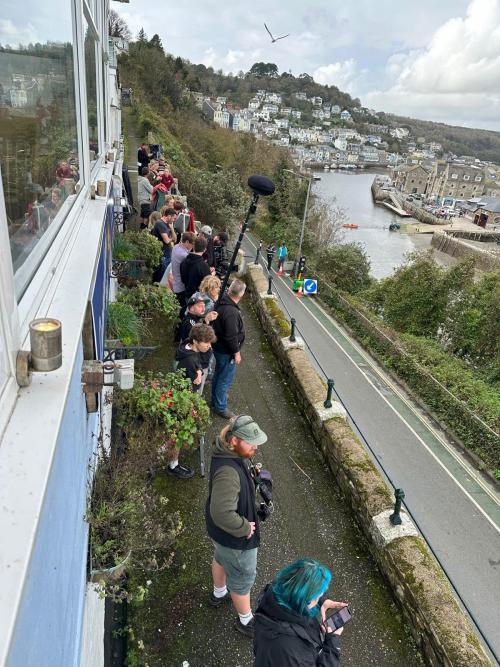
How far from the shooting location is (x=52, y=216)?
2.44 metres

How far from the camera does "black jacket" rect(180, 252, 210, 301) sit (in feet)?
21.0

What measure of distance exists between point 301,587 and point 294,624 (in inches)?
7.9

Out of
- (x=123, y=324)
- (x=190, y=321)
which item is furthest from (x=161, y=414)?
(x=123, y=324)

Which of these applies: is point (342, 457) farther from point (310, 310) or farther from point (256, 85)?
point (256, 85)

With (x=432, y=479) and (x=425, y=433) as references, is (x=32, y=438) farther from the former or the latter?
(x=425, y=433)

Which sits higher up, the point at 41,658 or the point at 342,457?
the point at 41,658

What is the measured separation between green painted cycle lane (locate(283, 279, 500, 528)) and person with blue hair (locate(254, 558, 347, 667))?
22.8 feet

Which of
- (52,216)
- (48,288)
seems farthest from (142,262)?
(48,288)

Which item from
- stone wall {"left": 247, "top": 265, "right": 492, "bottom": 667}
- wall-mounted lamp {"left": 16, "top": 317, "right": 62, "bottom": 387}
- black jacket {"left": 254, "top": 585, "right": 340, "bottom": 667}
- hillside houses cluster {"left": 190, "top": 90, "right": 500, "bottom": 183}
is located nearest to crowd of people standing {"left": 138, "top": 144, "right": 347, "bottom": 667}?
black jacket {"left": 254, "top": 585, "right": 340, "bottom": 667}

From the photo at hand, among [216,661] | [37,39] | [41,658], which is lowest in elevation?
[216,661]

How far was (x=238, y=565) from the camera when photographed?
10.4 feet

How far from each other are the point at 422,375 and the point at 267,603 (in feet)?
40.4

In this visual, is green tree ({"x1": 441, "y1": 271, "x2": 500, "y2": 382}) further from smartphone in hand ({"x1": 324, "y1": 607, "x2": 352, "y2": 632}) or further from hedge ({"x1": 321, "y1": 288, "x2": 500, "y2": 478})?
smartphone in hand ({"x1": 324, "y1": 607, "x2": 352, "y2": 632})

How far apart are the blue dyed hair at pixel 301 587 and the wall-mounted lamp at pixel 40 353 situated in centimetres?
167
